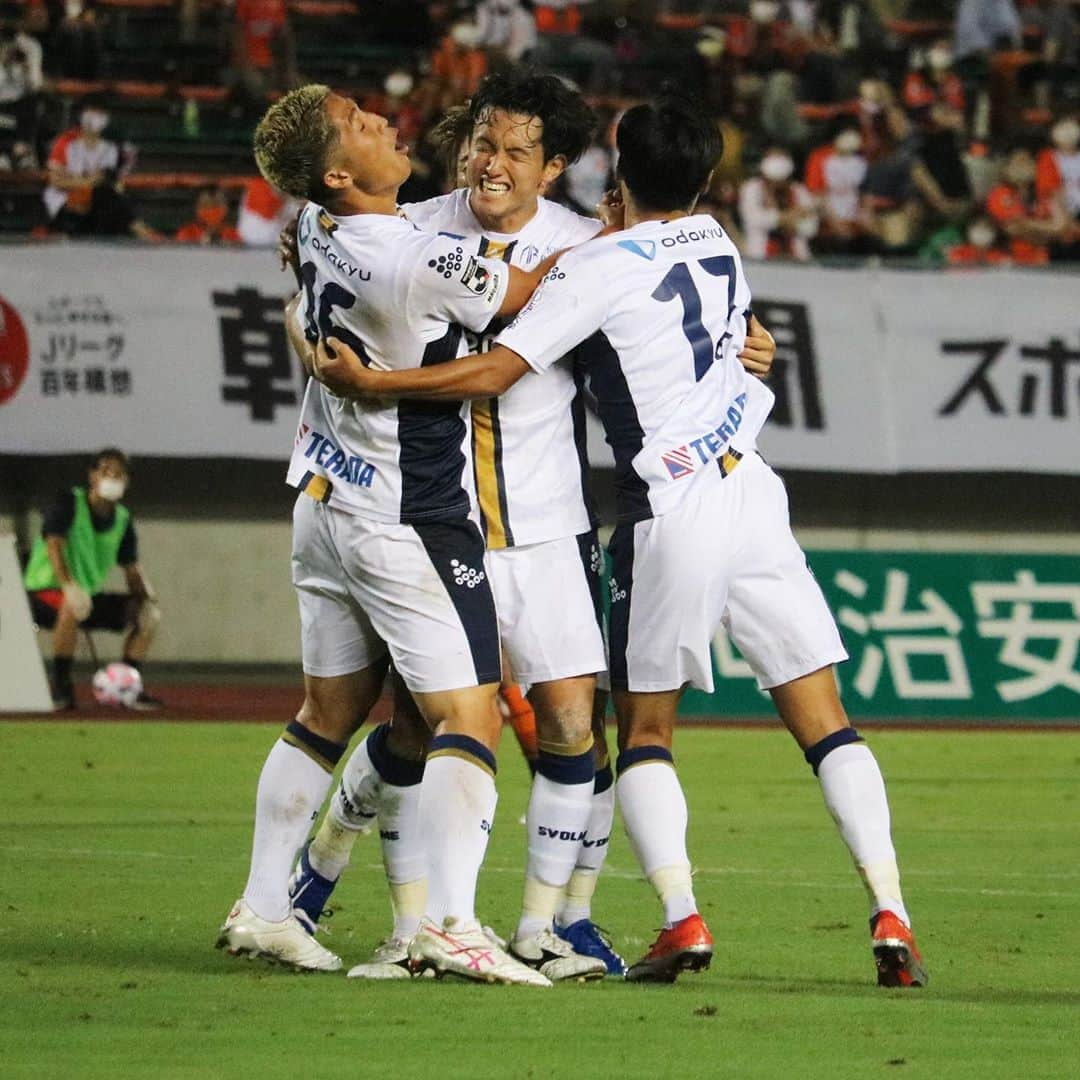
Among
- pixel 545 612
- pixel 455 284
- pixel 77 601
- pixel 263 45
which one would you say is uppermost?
pixel 455 284

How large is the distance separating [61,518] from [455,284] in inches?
405

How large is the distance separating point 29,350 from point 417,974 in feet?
40.1

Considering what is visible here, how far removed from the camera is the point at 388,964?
5.93m

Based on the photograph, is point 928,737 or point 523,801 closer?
point 523,801

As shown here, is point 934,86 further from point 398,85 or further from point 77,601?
point 77,601

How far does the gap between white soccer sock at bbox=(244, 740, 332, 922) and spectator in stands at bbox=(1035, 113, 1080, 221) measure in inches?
546

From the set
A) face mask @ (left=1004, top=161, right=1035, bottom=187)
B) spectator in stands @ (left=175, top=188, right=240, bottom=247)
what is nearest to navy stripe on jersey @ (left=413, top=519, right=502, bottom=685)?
spectator in stands @ (left=175, top=188, right=240, bottom=247)

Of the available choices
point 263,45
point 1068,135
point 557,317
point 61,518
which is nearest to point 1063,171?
point 1068,135

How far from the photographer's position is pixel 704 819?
1023cm

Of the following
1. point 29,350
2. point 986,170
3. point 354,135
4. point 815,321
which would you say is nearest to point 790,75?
point 986,170

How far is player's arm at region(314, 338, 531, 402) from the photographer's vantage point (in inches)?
225

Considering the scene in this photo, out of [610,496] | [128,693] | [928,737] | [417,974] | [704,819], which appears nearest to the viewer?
[417,974]

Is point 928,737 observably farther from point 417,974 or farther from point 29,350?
point 417,974

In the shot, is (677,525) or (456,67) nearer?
(677,525)
